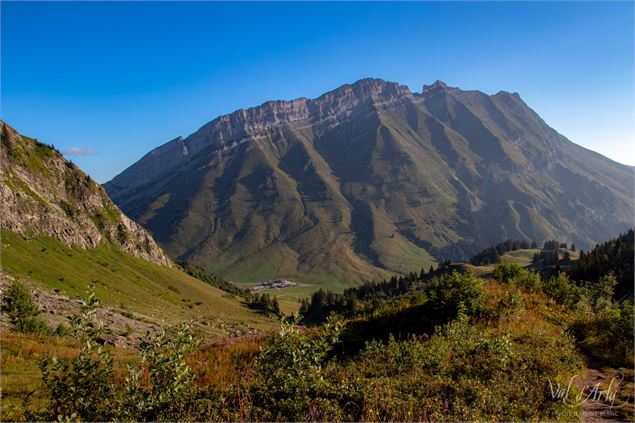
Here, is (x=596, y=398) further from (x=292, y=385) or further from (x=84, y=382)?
(x=84, y=382)

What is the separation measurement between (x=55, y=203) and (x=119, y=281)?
130ft

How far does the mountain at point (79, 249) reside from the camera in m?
90.7

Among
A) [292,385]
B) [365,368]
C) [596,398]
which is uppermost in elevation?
[292,385]

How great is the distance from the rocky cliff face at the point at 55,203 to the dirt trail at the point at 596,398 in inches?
4782

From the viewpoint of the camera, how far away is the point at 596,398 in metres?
12.9

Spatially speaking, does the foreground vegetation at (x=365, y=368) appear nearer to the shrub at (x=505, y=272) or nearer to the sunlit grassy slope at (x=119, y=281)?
the shrub at (x=505, y=272)

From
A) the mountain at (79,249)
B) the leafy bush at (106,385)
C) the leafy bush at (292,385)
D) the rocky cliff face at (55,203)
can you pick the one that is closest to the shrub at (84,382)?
the leafy bush at (106,385)

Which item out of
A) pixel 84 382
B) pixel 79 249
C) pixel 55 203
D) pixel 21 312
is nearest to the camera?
pixel 84 382

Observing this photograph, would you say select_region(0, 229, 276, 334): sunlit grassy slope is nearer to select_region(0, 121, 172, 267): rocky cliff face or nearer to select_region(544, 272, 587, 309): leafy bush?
select_region(0, 121, 172, 267): rocky cliff face

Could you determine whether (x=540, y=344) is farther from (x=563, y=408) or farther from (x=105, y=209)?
(x=105, y=209)

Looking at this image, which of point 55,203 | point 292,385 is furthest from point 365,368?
point 55,203

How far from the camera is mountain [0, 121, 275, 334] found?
298 feet

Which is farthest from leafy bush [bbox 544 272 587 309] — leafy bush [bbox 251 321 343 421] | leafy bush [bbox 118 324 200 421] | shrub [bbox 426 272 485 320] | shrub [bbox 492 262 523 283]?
leafy bush [bbox 118 324 200 421]

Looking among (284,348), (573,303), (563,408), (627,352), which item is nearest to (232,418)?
(284,348)
